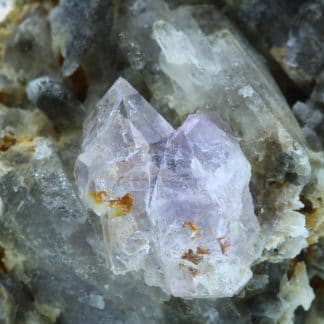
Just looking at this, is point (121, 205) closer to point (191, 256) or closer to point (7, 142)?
point (191, 256)

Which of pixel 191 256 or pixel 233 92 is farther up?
pixel 233 92

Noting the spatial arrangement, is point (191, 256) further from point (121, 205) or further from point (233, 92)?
point (233, 92)

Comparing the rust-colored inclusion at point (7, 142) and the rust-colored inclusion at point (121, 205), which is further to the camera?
the rust-colored inclusion at point (7, 142)

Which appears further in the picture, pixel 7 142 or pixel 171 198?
pixel 7 142

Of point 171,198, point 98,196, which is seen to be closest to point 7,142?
point 98,196

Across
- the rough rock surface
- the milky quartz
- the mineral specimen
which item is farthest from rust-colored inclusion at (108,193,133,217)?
the mineral specimen

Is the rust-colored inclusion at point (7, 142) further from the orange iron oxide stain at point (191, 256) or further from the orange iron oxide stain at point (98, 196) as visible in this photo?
the orange iron oxide stain at point (191, 256)

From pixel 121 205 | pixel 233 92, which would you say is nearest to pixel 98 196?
pixel 121 205

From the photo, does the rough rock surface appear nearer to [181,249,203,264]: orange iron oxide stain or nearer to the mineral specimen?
the mineral specimen

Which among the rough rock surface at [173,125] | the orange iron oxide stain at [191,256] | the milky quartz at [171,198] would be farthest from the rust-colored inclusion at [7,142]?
the orange iron oxide stain at [191,256]
